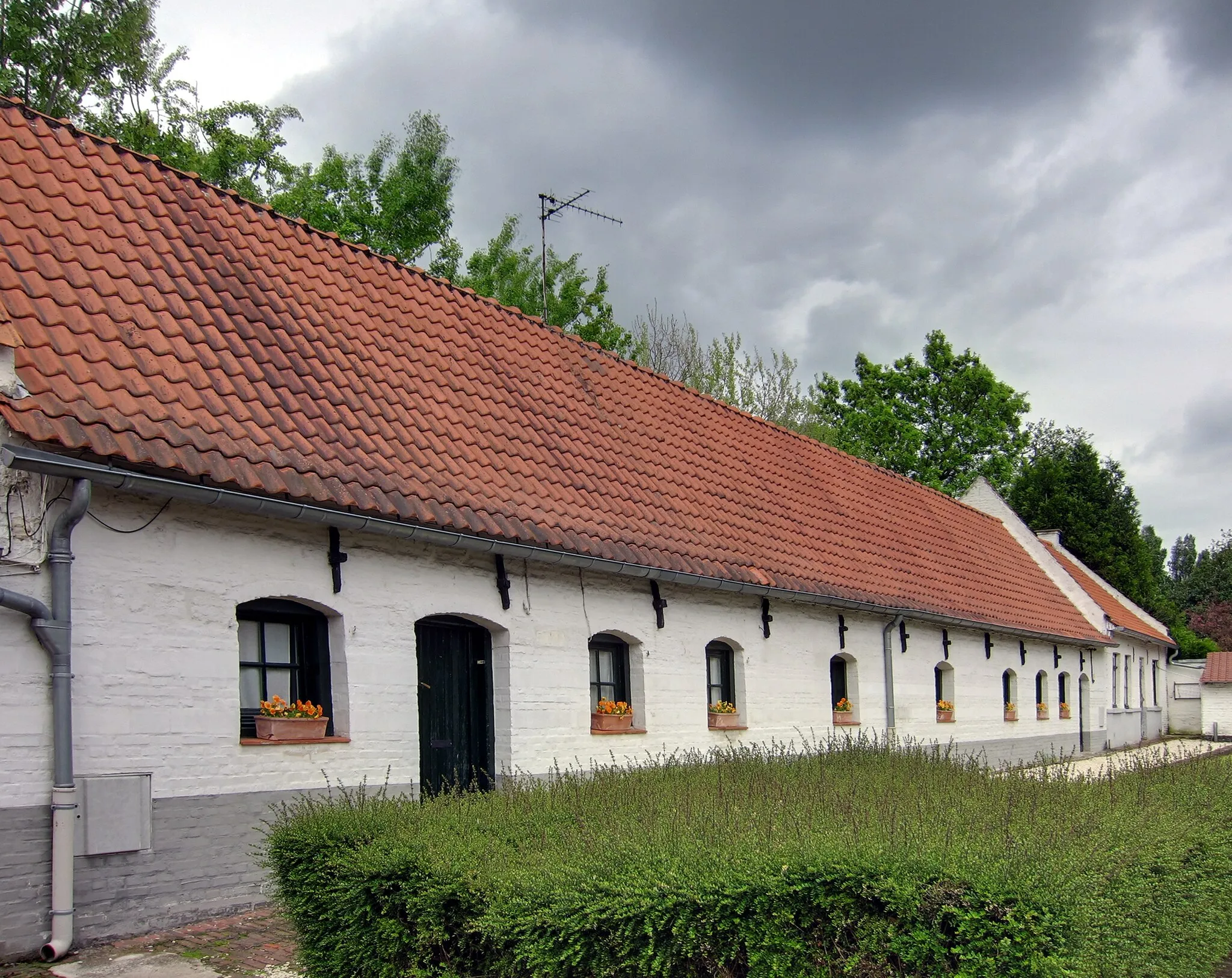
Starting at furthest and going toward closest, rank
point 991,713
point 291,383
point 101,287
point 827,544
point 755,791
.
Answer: point 991,713 → point 827,544 → point 291,383 → point 101,287 → point 755,791

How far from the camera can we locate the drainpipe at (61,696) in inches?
282

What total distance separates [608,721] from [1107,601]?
89.4 ft

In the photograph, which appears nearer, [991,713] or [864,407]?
[991,713]

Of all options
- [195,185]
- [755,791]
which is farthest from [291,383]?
[755,791]

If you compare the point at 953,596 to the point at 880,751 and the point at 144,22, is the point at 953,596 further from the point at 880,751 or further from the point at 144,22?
the point at 144,22

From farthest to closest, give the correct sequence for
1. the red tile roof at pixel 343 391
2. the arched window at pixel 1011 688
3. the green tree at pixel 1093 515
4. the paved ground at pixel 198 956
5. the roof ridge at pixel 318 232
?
the green tree at pixel 1093 515 → the arched window at pixel 1011 688 → the roof ridge at pixel 318 232 → the red tile roof at pixel 343 391 → the paved ground at pixel 198 956

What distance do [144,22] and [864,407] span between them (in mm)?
26734

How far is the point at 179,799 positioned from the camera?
8.09 m

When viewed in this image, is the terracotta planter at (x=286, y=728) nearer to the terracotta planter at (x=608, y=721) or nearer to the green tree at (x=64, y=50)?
the terracotta planter at (x=608, y=721)

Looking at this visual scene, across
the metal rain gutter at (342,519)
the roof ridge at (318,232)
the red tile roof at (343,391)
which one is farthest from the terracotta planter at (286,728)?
the roof ridge at (318,232)

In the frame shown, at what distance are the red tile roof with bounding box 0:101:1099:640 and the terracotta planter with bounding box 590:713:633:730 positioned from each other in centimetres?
160

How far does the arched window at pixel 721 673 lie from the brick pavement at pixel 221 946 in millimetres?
6589

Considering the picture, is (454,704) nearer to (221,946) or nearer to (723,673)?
(221,946)

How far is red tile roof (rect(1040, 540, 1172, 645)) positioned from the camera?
1305 inches
